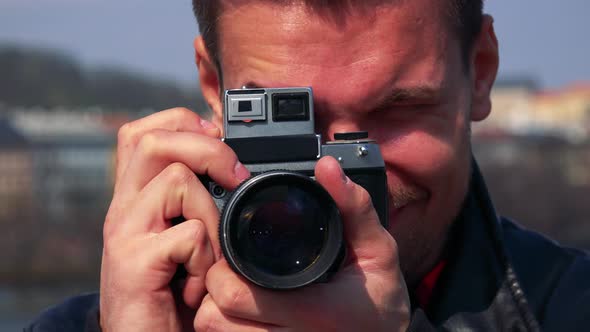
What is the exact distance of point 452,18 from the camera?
1.98 m

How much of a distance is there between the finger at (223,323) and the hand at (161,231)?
110mm

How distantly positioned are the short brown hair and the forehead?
3cm

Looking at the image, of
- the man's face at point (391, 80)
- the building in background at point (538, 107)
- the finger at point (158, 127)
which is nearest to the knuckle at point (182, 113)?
the finger at point (158, 127)

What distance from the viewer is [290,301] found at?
1.67 meters

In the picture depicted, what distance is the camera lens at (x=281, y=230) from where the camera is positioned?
1.63 metres

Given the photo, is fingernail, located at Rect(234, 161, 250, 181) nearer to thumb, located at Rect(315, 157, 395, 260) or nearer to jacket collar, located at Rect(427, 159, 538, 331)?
thumb, located at Rect(315, 157, 395, 260)

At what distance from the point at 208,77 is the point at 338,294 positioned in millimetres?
675

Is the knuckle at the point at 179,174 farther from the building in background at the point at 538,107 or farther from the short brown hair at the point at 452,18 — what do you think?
the building in background at the point at 538,107

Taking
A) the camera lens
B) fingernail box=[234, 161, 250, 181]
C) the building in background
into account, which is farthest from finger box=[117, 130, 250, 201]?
the building in background

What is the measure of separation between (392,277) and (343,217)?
14 centimetres

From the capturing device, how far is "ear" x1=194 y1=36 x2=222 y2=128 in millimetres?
2133

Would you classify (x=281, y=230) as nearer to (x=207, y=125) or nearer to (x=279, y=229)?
(x=279, y=229)

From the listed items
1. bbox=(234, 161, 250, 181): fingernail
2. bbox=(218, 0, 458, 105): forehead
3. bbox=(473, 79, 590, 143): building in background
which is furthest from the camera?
bbox=(473, 79, 590, 143): building in background

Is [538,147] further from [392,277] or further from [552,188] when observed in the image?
[392,277]
